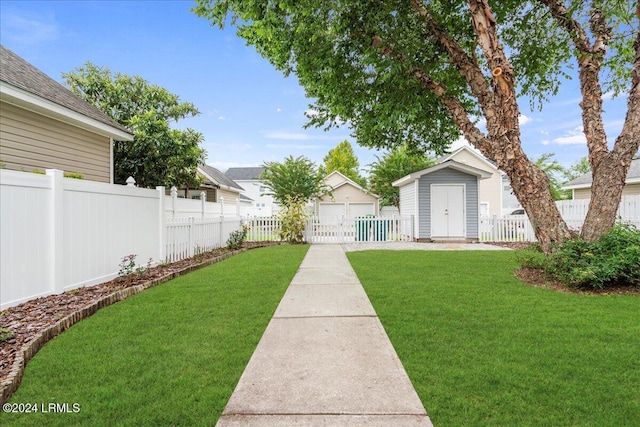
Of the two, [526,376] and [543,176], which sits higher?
[543,176]

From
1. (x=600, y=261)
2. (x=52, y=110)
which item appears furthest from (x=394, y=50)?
(x=52, y=110)

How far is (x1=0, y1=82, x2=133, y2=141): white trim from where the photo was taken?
6016mm

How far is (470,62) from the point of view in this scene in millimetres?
6734

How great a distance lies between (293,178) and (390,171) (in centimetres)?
697

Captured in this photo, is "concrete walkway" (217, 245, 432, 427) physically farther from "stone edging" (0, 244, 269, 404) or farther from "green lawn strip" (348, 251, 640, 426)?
"stone edging" (0, 244, 269, 404)

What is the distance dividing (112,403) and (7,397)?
71 centimetres

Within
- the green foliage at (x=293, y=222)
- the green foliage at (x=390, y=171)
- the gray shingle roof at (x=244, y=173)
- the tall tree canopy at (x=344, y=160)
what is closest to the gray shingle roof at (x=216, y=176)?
the green foliage at (x=293, y=222)

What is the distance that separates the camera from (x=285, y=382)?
2.45m

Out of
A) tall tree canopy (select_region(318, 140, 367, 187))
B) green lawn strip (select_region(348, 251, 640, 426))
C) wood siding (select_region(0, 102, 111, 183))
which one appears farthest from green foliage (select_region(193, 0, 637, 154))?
tall tree canopy (select_region(318, 140, 367, 187))

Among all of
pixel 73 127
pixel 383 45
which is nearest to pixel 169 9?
pixel 73 127

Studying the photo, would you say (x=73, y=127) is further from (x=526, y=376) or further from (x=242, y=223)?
(x=526, y=376)

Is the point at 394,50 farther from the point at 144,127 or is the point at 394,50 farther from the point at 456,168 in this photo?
the point at 144,127

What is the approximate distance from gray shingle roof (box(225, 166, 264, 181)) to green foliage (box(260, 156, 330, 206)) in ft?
58.6

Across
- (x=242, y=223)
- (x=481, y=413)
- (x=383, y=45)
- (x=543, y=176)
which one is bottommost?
(x=481, y=413)
